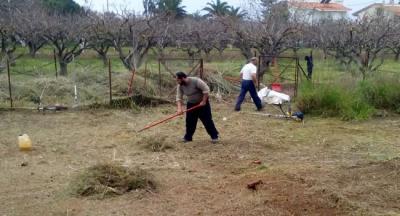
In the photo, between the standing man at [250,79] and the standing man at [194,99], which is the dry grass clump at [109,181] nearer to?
the standing man at [194,99]

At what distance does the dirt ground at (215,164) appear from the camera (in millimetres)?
5203

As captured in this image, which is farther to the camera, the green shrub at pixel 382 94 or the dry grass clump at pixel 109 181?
the green shrub at pixel 382 94

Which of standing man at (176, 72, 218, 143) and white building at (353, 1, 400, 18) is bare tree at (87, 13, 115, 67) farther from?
white building at (353, 1, 400, 18)

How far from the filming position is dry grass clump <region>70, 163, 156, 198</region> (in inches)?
222

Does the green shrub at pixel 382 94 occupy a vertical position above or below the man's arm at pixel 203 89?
below

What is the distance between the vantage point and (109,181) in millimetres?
5777

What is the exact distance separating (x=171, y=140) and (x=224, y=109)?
394 cm

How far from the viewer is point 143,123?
407 inches

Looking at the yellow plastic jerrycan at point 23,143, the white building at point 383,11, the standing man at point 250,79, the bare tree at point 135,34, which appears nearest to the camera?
the yellow plastic jerrycan at point 23,143

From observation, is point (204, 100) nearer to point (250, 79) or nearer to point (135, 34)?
point (250, 79)

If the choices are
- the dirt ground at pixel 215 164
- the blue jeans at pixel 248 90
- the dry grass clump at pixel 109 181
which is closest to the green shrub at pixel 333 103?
the dirt ground at pixel 215 164

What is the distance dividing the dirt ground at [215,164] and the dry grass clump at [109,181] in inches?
5.0

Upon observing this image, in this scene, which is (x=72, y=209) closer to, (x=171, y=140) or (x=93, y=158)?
(x=93, y=158)

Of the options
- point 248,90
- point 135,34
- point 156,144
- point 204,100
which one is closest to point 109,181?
point 156,144
